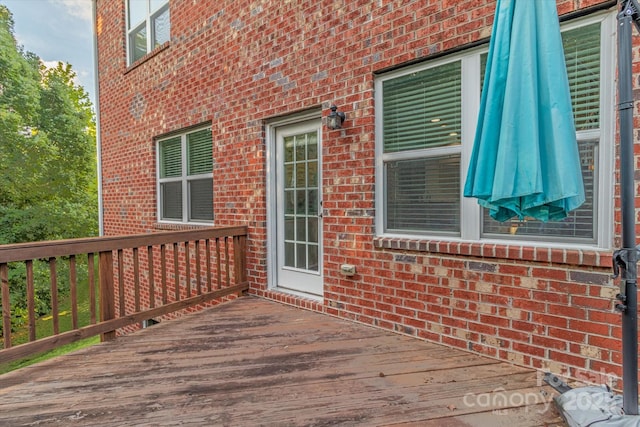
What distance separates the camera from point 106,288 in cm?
297

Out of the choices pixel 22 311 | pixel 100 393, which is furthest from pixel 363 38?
pixel 22 311

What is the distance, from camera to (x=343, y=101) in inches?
130

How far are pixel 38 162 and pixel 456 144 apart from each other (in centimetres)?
1363

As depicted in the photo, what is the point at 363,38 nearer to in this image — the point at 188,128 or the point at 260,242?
the point at 260,242

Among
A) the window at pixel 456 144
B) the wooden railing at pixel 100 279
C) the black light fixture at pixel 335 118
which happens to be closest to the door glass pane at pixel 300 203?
the wooden railing at pixel 100 279

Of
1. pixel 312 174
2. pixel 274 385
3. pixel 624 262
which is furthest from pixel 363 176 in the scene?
pixel 624 262

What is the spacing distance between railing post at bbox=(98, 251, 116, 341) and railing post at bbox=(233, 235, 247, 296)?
56.2 inches

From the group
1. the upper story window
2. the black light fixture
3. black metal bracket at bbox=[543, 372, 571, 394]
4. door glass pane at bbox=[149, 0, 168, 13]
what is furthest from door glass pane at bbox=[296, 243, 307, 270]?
door glass pane at bbox=[149, 0, 168, 13]

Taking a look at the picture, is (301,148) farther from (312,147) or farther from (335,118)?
(335,118)

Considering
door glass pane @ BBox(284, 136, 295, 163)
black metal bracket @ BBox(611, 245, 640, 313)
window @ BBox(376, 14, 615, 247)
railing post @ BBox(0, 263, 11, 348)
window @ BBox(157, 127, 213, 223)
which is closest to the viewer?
black metal bracket @ BBox(611, 245, 640, 313)

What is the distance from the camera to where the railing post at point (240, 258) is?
166 inches

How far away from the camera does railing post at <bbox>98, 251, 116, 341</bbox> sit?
9.71 ft

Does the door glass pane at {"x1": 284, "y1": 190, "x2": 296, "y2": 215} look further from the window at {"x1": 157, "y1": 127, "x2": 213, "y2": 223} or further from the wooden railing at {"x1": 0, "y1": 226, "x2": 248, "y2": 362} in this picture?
the window at {"x1": 157, "y1": 127, "x2": 213, "y2": 223}

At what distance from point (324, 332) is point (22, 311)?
12.8 metres
